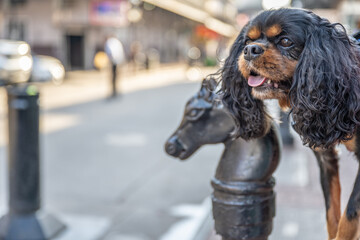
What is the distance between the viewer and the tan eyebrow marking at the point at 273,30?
1.65 meters

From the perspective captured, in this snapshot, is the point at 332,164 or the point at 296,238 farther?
the point at 296,238

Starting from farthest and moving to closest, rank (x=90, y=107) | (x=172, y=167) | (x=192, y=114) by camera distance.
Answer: (x=90, y=107) < (x=172, y=167) < (x=192, y=114)

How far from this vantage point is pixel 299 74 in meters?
1.57

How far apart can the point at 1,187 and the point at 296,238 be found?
12.8 feet

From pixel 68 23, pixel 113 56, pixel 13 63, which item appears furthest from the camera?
pixel 68 23

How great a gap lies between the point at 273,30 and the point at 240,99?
28 cm

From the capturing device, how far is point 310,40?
1580mm

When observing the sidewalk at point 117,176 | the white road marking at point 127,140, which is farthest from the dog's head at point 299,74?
the white road marking at point 127,140

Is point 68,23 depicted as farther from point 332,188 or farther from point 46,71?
point 332,188

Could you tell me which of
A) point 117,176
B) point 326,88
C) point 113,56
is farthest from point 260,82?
point 113,56

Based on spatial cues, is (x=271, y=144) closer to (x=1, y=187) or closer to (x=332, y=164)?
(x=332, y=164)

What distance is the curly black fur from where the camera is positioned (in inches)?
70.2

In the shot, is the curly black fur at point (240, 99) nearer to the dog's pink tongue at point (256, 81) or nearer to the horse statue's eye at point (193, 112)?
the dog's pink tongue at point (256, 81)

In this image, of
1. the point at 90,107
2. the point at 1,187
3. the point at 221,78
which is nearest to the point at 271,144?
the point at 221,78
